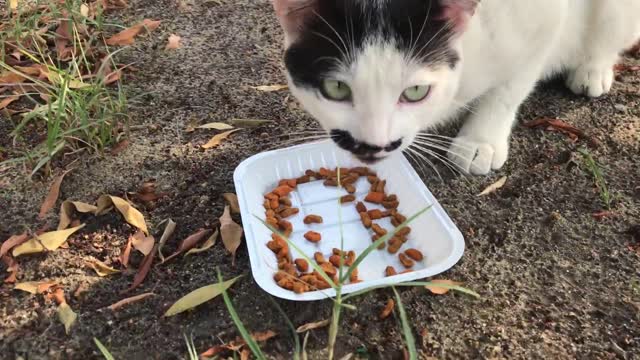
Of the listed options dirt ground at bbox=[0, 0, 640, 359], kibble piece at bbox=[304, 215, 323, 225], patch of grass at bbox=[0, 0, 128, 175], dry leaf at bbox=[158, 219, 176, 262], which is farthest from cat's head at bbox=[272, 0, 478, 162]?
patch of grass at bbox=[0, 0, 128, 175]

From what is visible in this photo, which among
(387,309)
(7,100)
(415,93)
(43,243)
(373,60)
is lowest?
(387,309)

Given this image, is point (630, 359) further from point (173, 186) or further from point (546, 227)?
point (173, 186)

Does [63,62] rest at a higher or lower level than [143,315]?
higher

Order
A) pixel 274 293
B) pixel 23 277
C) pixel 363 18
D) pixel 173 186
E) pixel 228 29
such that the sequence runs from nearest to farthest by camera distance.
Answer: pixel 363 18 → pixel 274 293 → pixel 23 277 → pixel 173 186 → pixel 228 29

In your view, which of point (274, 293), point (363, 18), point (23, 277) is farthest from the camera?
point (23, 277)

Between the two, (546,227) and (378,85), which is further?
(546,227)

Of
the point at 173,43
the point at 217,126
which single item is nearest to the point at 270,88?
the point at 217,126

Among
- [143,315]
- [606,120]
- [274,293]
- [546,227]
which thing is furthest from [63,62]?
[606,120]

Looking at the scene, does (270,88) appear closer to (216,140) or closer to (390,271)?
(216,140)
